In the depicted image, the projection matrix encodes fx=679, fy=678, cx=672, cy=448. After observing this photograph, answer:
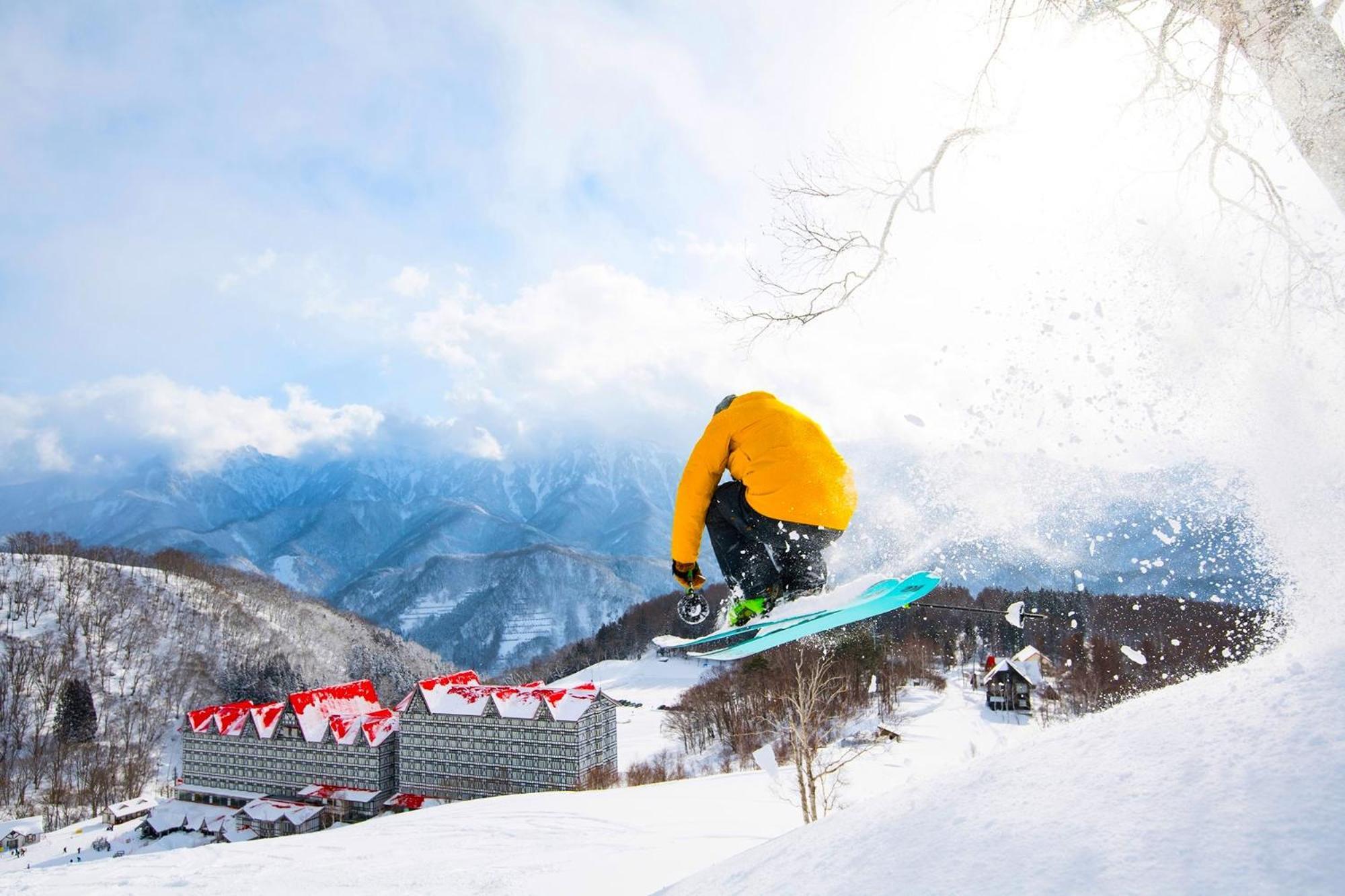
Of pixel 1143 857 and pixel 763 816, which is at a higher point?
pixel 1143 857

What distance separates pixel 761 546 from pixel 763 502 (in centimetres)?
90

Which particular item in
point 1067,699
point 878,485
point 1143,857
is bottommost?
point 1067,699

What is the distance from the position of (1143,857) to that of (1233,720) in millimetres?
930

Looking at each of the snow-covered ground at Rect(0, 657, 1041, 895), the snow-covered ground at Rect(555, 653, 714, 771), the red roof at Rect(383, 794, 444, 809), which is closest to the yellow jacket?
the snow-covered ground at Rect(0, 657, 1041, 895)

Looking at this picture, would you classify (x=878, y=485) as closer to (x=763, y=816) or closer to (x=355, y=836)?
(x=763, y=816)

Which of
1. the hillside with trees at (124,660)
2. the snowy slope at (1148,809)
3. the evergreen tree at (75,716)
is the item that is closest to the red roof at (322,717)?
the hillside with trees at (124,660)

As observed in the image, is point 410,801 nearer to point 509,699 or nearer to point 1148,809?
point 509,699

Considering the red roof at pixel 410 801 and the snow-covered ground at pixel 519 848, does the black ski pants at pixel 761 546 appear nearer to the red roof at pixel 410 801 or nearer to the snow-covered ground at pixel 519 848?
the snow-covered ground at pixel 519 848

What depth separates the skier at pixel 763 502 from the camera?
645 centimetres

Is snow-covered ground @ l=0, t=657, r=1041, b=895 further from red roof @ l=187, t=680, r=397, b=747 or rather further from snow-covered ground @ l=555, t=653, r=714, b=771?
red roof @ l=187, t=680, r=397, b=747

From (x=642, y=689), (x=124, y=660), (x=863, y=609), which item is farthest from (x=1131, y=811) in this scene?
(x=124, y=660)

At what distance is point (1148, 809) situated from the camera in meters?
2.19

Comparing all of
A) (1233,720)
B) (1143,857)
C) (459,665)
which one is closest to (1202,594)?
(1233,720)

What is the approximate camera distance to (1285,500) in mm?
4891
